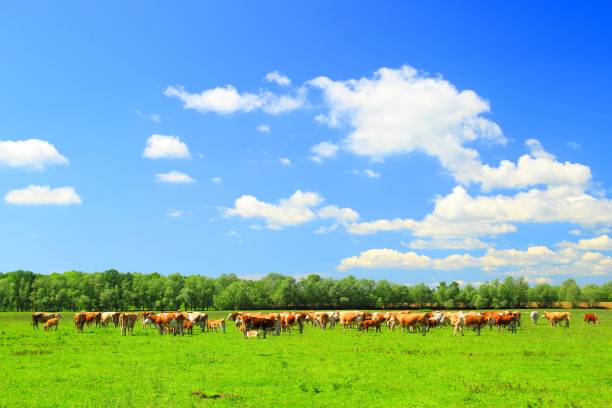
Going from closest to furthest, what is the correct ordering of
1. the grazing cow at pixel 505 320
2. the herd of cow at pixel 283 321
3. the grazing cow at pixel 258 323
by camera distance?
the grazing cow at pixel 258 323 → the herd of cow at pixel 283 321 → the grazing cow at pixel 505 320

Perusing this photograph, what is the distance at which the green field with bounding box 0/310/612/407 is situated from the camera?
54.5 feet

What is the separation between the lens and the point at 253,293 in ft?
504

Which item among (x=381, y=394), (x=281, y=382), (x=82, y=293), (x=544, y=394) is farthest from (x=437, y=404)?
(x=82, y=293)

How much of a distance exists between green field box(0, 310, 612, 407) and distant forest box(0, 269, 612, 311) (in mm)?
122913

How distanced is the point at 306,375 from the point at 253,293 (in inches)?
5344

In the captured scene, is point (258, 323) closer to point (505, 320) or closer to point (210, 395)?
point (210, 395)

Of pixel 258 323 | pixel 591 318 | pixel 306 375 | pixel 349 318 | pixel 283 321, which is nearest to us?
pixel 306 375

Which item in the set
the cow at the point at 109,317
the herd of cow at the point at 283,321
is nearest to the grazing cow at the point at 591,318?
the herd of cow at the point at 283,321

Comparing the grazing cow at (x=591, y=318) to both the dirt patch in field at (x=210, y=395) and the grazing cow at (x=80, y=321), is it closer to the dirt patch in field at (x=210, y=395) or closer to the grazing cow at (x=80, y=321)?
the dirt patch in field at (x=210, y=395)

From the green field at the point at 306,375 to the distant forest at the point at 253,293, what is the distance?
123 m

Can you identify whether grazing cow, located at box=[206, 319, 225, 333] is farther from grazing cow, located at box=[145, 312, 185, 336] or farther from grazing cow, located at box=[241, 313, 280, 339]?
grazing cow, located at box=[241, 313, 280, 339]

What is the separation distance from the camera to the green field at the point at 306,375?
16.6 m

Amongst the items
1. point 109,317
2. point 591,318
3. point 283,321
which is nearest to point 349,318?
point 283,321

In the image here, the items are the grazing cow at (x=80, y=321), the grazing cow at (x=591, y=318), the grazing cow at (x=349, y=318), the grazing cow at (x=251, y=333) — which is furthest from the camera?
the grazing cow at (x=591, y=318)
